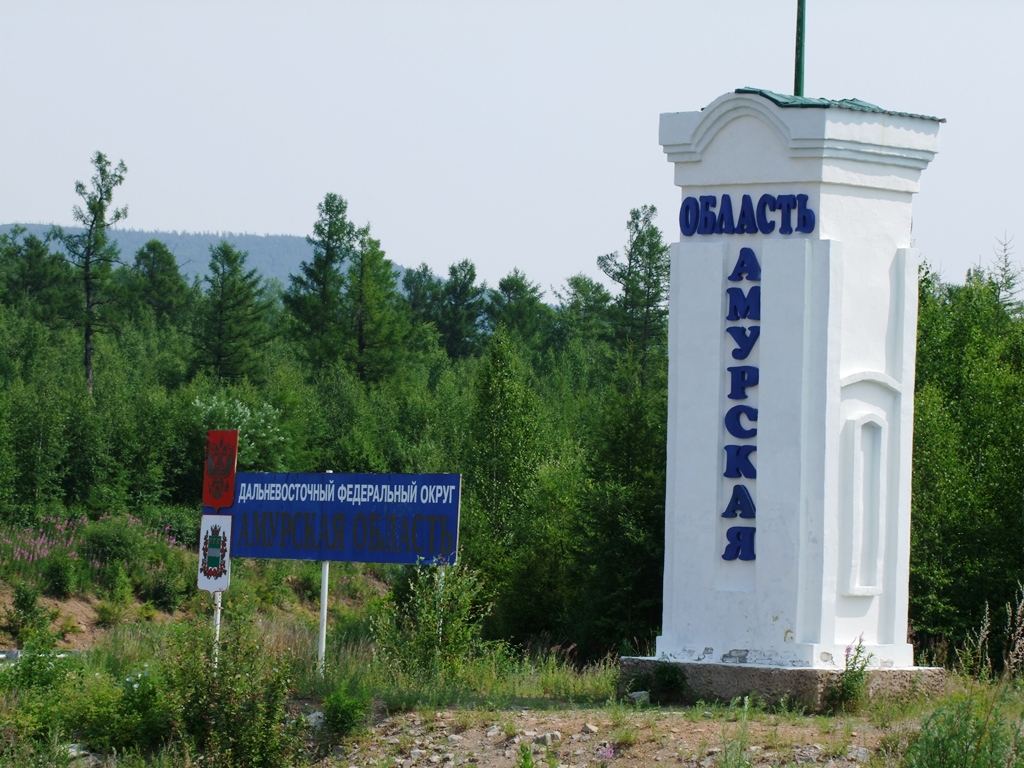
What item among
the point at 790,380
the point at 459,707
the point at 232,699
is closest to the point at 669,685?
the point at 459,707

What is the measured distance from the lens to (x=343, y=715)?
13023 millimetres

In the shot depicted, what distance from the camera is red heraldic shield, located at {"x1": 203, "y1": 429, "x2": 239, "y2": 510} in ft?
58.2

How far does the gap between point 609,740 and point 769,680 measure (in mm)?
2587

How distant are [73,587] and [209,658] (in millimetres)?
30128

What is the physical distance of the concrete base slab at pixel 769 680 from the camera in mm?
14203

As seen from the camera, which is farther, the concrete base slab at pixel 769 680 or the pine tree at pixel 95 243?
the pine tree at pixel 95 243

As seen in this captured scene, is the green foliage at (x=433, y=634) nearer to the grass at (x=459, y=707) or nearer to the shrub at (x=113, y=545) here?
the grass at (x=459, y=707)

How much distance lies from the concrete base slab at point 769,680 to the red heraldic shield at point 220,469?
216 inches

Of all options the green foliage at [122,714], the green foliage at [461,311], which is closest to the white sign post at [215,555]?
the green foliage at [122,714]

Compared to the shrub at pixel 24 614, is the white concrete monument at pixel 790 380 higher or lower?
higher

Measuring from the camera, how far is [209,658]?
43.6ft

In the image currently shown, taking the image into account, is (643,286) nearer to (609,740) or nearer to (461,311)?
(461,311)

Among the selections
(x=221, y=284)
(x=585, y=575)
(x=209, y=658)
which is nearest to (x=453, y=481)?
(x=209, y=658)

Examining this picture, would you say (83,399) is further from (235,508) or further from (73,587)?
(235,508)
